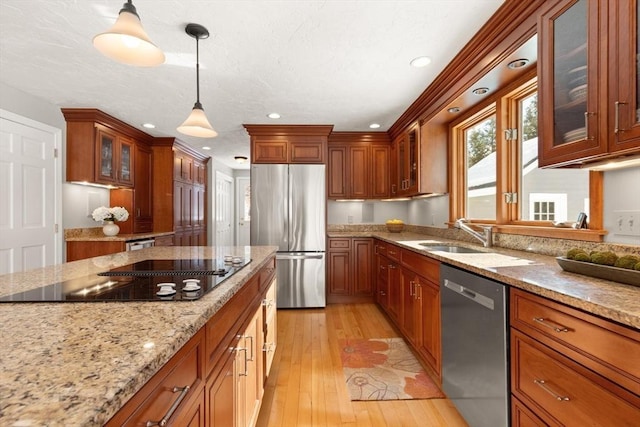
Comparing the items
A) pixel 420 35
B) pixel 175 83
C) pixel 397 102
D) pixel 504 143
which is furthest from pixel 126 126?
pixel 504 143

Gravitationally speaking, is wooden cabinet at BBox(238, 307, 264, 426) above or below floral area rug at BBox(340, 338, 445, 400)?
above

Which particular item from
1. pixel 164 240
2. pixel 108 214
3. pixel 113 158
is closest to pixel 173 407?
pixel 108 214

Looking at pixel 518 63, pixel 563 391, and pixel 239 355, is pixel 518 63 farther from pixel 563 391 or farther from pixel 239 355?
pixel 239 355

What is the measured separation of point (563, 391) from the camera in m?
1.05

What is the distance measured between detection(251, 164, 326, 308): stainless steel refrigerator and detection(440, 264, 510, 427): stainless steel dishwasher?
2.15 m

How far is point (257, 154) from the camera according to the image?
4.02 m

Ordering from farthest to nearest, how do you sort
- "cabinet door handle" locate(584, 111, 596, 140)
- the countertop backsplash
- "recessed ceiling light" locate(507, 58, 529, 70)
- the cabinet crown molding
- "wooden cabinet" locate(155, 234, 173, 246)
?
"wooden cabinet" locate(155, 234, 173, 246) → the cabinet crown molding → "recessed ceiling light" locate(507, 58, 529, 70) → the countertop backsplash → "cabinet door handle" locate(584, 111, 596, 140)

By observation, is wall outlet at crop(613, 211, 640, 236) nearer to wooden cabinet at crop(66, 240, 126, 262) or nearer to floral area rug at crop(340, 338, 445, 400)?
floral area rug at crop(340, 338, 445, 400)

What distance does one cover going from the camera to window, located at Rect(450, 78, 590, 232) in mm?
2033

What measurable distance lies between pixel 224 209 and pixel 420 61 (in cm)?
586

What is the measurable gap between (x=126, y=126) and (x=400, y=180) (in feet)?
12.3

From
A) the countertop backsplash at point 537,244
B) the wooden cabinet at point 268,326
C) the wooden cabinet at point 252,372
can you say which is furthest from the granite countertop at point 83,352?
the countertop backsplash at point 537,244

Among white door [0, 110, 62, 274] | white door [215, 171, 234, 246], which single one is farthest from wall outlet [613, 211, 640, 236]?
white door [215, 171, 234, 246]

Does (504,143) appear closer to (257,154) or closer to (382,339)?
(382,339)
